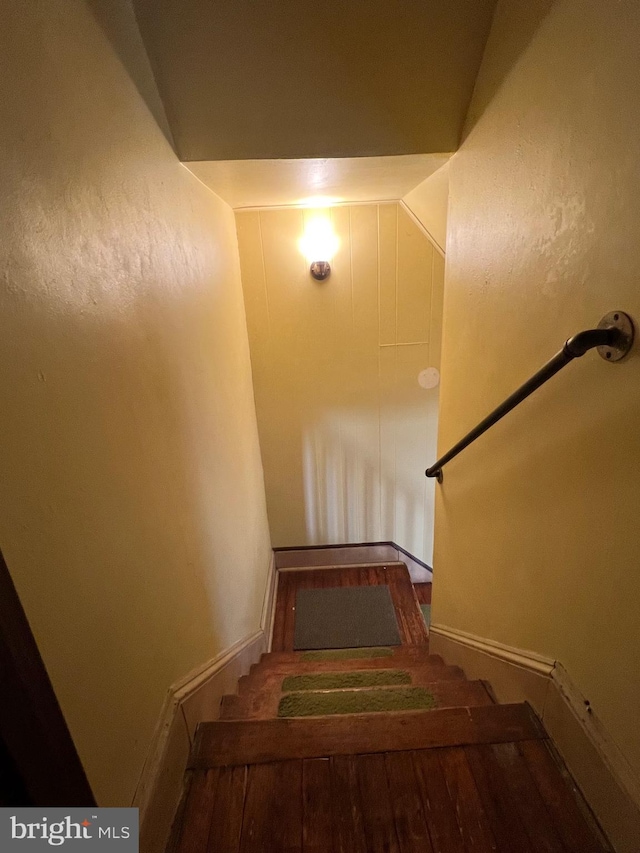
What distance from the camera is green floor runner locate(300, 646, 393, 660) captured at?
2404 millimetres

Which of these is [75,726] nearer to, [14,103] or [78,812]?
[78,812]

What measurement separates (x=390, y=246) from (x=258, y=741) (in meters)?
2.47

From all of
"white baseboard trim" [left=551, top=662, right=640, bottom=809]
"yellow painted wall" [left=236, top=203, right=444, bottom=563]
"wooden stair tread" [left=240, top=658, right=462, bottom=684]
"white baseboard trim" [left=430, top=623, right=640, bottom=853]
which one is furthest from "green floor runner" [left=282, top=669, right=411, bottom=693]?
"yellow painted wall" [left=236, top=203, right=444, bottom=563]

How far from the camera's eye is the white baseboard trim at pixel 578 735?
0.80m

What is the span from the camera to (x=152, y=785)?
88cm

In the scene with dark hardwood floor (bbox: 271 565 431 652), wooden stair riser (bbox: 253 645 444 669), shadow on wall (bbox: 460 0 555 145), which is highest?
shadow on wall (bbox: 460 0 555 145)

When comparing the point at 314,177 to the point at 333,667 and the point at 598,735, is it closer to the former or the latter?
the point at 598,735

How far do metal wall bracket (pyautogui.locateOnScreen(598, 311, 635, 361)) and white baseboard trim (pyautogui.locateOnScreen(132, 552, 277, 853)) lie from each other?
1.23m

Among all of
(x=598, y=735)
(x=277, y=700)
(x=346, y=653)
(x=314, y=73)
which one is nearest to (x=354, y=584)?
(x=346, y=653)

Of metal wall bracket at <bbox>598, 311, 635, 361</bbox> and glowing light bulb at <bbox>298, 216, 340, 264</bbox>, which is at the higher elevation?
glowing light bulb at <bbox>298, 216, 340, 264</bbox>

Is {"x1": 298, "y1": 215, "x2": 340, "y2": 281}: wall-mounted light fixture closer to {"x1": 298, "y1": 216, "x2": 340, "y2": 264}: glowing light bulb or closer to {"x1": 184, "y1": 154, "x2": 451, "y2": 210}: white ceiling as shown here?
{"x1": 298, "y1": 216, "x2": 340, "y2": 264}: glowing light bulb

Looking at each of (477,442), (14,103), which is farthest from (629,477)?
(14,103)

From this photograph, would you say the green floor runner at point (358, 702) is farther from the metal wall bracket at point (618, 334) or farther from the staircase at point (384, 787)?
the metal wall bracket at point (618, 334)

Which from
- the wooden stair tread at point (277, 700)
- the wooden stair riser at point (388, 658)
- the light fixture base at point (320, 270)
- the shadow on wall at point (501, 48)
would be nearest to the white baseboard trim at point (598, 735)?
the wooden stair tread at point (277, 700)
